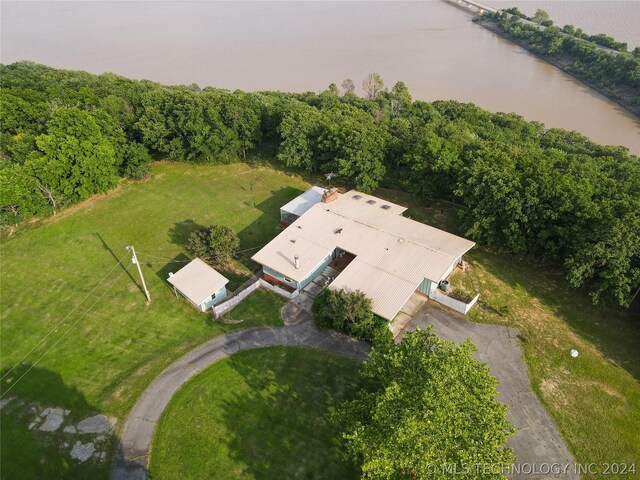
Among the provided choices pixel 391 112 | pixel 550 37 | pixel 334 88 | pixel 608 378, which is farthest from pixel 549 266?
pixel 550 37

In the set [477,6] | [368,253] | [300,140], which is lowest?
[368,253]

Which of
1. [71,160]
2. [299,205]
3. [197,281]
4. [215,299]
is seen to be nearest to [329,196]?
[299,205]

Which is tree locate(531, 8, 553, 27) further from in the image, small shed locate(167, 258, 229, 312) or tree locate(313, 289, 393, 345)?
small shed locate(167, 258, 229, 312)

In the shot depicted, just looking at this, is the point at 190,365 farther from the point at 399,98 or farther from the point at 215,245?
the point at 399,98

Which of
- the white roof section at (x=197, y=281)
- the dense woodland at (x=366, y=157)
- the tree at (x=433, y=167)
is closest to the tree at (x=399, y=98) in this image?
the dense woodland at (x=366, y=157)

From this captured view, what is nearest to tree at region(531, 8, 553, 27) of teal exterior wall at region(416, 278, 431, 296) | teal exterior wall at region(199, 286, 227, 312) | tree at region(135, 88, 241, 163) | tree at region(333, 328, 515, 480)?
tree at region(135, 88, 241, 163)

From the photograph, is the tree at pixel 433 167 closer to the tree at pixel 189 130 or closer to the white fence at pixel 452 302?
the white fence at pixel 452 302

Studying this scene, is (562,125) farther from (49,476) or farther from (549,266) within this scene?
(49,476)
